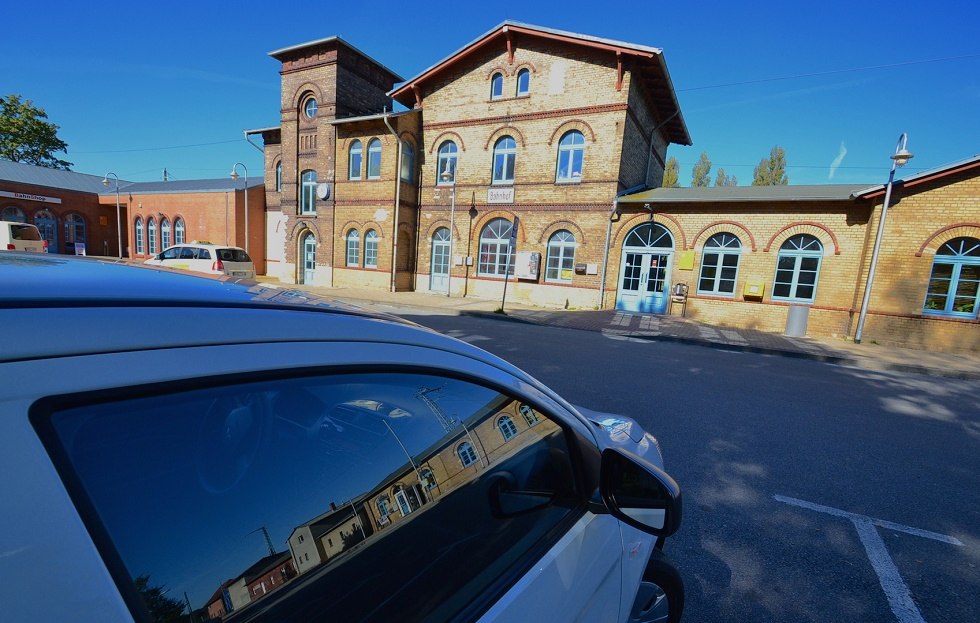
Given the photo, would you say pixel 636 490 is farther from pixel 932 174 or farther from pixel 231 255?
pixel 231 255

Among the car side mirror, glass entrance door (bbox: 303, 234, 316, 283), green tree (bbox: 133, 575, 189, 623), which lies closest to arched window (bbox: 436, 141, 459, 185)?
glass entrance door (bbox: 303, 234, 316, 283)

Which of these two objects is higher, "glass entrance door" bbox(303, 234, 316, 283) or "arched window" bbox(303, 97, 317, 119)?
"arched window" bbox(303, 97, 317, 119)

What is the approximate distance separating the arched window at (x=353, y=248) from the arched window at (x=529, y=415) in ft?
64.3

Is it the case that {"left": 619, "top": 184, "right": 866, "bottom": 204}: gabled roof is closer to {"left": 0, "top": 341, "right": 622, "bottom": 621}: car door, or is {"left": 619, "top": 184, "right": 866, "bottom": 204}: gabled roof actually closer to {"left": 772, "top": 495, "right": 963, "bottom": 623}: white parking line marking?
{"left": 772, "top": 495, "right": 963, "bottom": 623}: white parking line marking

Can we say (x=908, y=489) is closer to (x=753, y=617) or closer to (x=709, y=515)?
(x=709, y=515)

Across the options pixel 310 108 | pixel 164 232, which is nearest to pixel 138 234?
pixel 164 232

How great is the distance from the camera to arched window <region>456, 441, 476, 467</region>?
128 cm

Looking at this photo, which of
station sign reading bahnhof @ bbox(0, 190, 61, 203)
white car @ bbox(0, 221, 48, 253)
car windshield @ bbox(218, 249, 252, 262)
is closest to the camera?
car windshield @ bbox(218, 249, 252, 262)

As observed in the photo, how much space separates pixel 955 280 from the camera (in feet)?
38.3

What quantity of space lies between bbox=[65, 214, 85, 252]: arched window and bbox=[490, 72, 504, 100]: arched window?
31.6 meters

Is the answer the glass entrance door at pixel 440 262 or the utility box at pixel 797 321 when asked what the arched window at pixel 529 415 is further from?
the glass entrance door at pixel 440 262

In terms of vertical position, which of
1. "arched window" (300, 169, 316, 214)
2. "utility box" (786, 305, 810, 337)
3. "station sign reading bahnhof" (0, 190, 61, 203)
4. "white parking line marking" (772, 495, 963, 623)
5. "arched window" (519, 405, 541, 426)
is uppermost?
"arched window" (300, 169, 316, 214)

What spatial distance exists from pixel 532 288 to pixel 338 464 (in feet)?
53.0

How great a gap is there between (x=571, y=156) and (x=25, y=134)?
52314 mm
